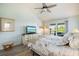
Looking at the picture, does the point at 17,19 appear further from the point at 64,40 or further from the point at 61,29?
the point at 64,40

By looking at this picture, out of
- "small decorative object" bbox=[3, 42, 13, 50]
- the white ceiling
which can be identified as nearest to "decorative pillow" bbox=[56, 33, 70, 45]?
the white ceiling

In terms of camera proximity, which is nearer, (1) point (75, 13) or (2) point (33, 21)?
(1) point (75, 13)

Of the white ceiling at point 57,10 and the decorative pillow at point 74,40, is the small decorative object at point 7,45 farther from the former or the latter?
the decorative pillow at point 74,40

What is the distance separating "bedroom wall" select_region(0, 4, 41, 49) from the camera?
1480mm

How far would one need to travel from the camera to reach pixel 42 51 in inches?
59.6

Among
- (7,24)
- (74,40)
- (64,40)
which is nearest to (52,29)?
(64,40)

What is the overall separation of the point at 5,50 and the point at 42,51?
62cm

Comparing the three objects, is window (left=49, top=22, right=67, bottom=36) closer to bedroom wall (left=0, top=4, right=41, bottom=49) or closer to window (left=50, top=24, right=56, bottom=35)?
window (left=50, top=24, right=56, bottom=35)

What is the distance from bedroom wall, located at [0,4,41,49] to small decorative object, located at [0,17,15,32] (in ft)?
0.17

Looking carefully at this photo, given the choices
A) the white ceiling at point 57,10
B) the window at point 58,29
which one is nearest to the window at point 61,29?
the window at point 58,29

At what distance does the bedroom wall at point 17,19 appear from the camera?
1.48 metres

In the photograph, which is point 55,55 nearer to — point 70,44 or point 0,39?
point 70,44

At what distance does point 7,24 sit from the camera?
60.5 inches

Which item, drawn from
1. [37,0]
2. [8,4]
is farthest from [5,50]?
[37,0]
